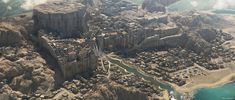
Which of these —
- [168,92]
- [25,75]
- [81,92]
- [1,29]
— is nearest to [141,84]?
[168,92]

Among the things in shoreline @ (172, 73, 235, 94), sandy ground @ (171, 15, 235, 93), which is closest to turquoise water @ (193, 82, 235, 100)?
shoreline @ (172, 73, 235, 94)

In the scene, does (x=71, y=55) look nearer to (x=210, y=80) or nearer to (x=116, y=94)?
(x=116, y=94)

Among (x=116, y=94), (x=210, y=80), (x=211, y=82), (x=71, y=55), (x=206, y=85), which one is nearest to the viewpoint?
(x=116, y=94)


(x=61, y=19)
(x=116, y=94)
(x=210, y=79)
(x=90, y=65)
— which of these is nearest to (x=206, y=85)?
Result: (x=210, y=79)

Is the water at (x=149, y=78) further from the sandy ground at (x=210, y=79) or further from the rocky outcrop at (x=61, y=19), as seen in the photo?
the rocky outcrop at (x=61, y=19)

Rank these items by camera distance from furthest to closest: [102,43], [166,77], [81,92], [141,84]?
1. [102,43]
2. [166,77]
3. [141,84]
4. [81,92]

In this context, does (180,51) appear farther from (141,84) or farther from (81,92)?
(81,92)

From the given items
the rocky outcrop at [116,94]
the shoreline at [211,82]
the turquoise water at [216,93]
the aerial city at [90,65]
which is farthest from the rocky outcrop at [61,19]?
the turquoise water at [216,93]
